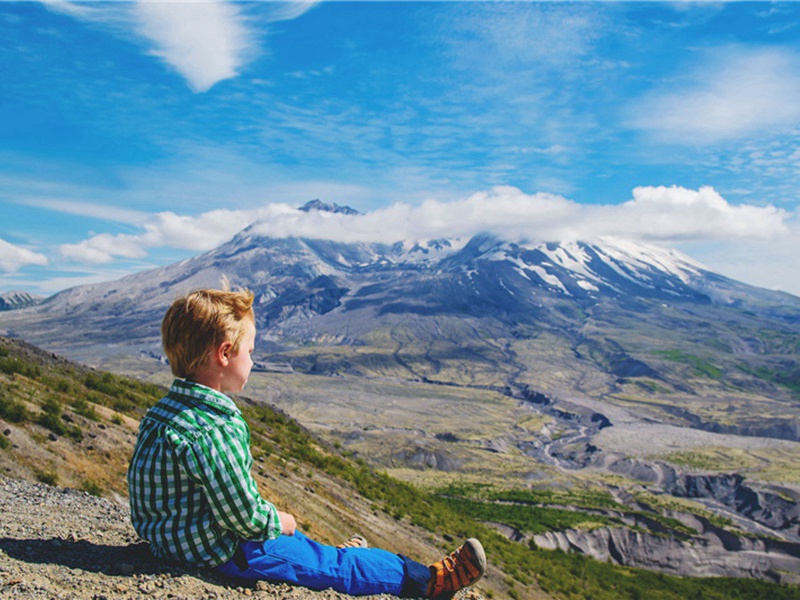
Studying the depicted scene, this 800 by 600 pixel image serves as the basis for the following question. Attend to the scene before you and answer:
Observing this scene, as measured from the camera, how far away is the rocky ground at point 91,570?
11.3 ft

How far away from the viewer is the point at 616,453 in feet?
319

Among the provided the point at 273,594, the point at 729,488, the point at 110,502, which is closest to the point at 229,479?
the point at 273,594

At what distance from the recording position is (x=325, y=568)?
4188 millimetres

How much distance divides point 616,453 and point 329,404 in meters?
69.6

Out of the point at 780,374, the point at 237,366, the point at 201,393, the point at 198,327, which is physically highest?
the point at 198,327

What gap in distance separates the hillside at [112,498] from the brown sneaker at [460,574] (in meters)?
1.66

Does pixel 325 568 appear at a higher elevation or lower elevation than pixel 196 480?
lower

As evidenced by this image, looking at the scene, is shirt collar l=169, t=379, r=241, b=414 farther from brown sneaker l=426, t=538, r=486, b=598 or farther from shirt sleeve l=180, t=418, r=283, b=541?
brown sneaker l=426, t=538, r=486, b=598

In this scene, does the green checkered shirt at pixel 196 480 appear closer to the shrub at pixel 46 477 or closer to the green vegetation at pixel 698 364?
the shrub at pixel 46 477

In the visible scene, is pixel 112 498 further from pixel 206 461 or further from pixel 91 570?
pixel 206 461

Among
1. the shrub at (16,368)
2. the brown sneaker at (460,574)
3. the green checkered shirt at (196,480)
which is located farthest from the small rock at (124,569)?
the shrub at (16,368)

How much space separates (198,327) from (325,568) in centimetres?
223

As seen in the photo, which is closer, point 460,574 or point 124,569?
point 124,569

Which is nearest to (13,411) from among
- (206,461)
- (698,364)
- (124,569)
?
(124,569)
